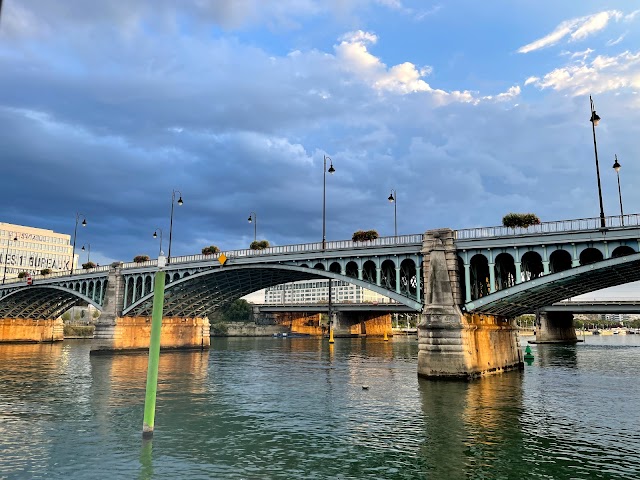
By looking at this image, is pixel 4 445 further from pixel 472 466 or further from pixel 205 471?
pixel 472 466

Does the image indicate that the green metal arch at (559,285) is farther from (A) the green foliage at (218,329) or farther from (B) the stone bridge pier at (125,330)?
(A) the green foliage at (218,329)

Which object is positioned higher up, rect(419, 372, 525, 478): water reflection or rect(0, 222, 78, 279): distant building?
rect(0, 222, 78, 279): distant building

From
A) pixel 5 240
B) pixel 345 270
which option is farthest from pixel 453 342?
pixel 5 240

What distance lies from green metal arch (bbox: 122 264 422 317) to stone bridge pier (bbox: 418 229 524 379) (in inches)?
639

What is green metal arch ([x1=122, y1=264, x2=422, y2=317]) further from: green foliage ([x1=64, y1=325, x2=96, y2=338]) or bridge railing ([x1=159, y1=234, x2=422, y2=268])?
green foliage ([x1=64, y1=325, x2=96, y2=338])

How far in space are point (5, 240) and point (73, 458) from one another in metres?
191

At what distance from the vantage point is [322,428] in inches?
1053

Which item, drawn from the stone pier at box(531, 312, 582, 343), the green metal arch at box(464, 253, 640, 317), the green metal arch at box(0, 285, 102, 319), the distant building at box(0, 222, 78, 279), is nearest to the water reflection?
the green metal arch at box(464, 253, 640, 317)

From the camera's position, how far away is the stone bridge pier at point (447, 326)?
147ft

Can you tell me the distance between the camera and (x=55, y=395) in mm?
37469

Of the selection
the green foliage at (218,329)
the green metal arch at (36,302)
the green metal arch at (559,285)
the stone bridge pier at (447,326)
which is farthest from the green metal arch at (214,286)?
the green foliage at (218,329)

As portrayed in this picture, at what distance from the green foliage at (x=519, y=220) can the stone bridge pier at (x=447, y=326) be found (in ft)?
16.7

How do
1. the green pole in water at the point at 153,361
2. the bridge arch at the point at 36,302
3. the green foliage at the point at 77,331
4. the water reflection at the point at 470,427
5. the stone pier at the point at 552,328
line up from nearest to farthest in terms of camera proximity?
the water reflection at the point at 470,427 → the green pole in water at the point at 153,361 → the bridge arch at the point at 36,302 → the green foliage at the point at 77,331 → the stone pier at the point at 552,328

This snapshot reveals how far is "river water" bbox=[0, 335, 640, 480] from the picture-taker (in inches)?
765
